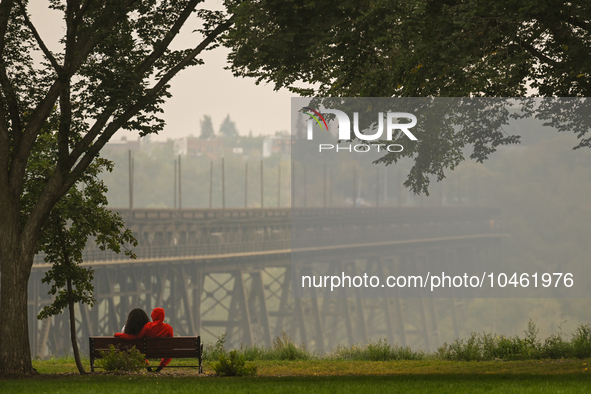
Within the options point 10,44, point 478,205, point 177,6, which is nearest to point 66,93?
point 10,44

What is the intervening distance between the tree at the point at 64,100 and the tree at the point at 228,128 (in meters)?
139

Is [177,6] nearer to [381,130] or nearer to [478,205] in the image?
[381,130]

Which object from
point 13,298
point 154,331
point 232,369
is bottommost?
point 232,369

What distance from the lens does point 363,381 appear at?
8078mm

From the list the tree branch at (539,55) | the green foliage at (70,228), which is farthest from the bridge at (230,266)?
the green foliage at (70,228)

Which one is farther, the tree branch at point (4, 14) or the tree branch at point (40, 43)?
the tree branch at point (40, 43)

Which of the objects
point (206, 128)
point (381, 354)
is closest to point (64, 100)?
point (381, 354)

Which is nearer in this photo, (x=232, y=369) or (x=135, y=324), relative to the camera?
(x=232, y=369)

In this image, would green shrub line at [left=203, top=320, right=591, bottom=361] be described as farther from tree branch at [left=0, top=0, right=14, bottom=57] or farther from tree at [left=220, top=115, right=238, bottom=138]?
tree at [left=220, top=115, right=238, bottom=138]

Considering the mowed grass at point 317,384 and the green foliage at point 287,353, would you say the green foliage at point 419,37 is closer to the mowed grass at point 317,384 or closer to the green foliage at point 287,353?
the mowed grass at point 317,384

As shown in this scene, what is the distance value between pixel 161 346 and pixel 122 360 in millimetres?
562

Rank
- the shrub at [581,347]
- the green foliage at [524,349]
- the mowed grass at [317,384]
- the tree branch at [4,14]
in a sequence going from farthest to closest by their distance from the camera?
the green foliage at [524,349], the shrub at [581,347], the tree branch at [4,14], the mowed grass at [317,384]

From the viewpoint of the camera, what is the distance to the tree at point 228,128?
150 meters

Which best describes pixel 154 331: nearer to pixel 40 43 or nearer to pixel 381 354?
pixel 381 354
